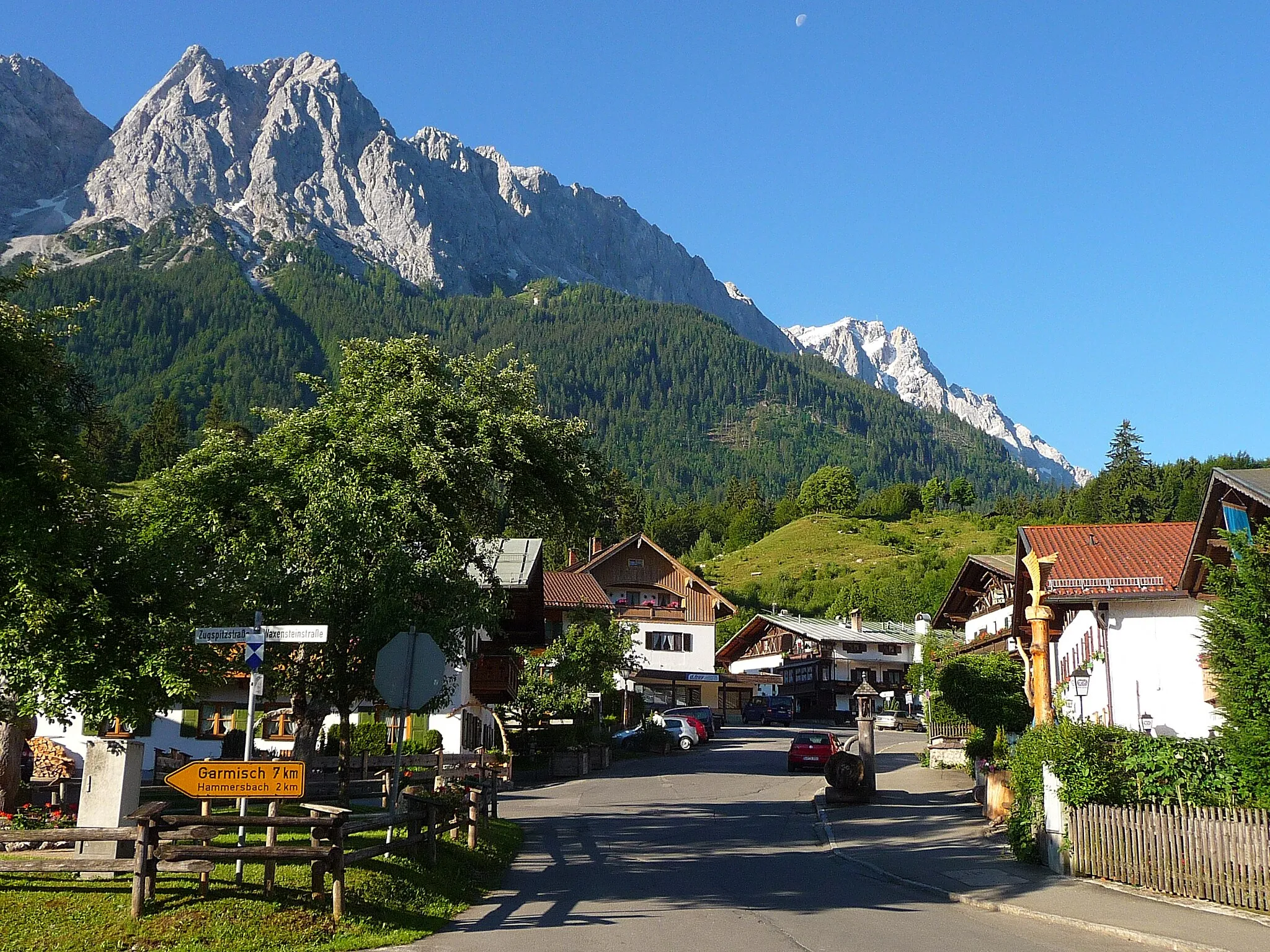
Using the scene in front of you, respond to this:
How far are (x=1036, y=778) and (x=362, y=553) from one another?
499 inches

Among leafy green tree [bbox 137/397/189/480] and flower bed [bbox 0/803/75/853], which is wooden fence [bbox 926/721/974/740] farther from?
leafy green tree [bbox 137/397/189/480]

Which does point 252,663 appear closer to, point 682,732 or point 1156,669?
point 1156,669

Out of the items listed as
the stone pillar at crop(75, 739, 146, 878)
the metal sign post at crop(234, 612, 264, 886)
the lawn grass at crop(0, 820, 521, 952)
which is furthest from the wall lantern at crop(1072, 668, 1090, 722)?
the stone pillar at crop(75, 739, 146, 878)

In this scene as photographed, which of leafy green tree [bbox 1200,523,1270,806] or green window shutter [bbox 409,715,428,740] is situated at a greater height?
leafy green tree [bbox 1200,523,1270,806]

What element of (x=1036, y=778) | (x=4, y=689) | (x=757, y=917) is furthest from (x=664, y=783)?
(x=4, y=689)

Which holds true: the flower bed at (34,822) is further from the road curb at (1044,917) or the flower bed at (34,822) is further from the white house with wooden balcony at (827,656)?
the white house with wooden balcony at (827,656)

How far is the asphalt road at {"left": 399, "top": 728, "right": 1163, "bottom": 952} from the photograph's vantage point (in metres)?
12.7

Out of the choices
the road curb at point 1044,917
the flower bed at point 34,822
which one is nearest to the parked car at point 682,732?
the road curb at point 1044,917

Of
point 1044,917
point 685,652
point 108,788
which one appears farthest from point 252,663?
point 685,652

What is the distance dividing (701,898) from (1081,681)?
19.2 m

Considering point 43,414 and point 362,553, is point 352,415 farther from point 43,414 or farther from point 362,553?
point 43,414

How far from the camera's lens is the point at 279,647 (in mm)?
20281

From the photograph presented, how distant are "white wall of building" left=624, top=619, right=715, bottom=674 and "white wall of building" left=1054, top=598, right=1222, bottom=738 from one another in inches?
2169

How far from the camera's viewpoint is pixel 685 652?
86.7 metres
